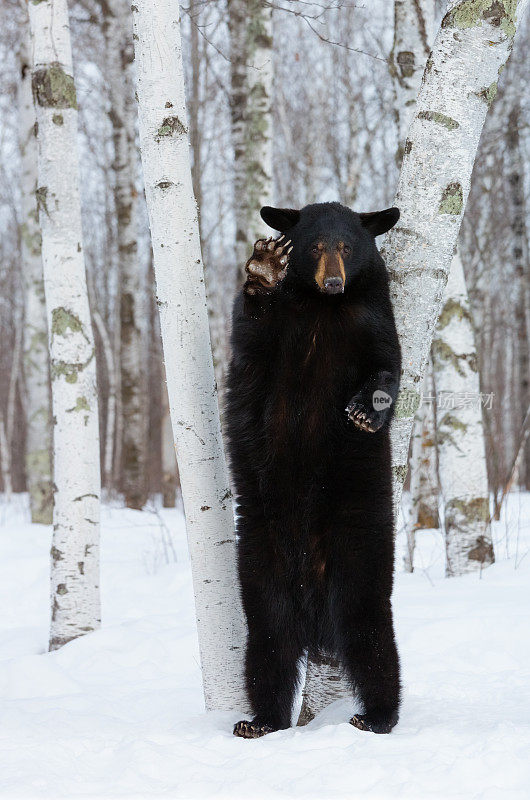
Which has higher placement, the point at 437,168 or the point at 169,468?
the point at 437,168

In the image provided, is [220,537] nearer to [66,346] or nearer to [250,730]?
[250,730]

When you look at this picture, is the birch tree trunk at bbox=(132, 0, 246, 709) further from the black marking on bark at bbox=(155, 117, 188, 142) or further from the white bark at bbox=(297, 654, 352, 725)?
the white bark at bbox=(297, 654, 352, 725)

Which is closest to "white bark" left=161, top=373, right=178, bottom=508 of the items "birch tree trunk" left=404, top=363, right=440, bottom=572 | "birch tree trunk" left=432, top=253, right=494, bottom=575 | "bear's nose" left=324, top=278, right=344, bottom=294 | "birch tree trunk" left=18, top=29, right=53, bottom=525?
"birch tree trunk" left=18, top=29, right=53, bottom=525

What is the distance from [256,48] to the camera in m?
7.43

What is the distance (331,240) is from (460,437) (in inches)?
136

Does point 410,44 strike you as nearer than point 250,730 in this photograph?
No

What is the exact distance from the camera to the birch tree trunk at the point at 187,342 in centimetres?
278

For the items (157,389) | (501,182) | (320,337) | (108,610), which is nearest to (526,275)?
(501,182)

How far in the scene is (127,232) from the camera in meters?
10.6

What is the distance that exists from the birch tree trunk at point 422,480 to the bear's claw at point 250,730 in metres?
3.66

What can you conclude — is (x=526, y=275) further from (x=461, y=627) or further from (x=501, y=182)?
(x=461, y=627)

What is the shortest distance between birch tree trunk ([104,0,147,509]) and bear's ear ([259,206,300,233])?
8.00m

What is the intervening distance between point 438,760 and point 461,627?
5.91 feet

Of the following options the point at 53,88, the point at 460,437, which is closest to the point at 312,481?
the point at 53,88
